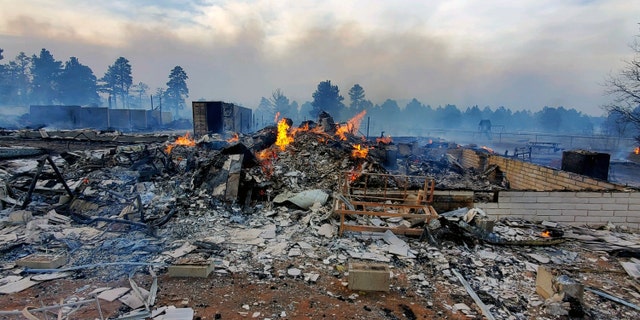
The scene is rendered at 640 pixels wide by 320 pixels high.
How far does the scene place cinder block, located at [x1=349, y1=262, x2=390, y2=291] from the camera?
4.54 meters

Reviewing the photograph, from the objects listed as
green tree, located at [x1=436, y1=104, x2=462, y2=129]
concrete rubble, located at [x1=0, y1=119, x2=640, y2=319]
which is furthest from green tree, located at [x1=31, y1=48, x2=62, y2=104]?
green tree, located at [x1=436, y1=104, x2=462, y2=129]

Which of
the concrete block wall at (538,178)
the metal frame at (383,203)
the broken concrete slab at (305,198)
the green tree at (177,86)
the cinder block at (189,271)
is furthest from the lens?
the green tree at (177,86)

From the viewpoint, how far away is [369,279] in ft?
15.0

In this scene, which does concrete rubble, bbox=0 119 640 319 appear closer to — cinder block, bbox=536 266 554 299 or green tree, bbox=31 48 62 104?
cinder block, bbox=536 266 554 299

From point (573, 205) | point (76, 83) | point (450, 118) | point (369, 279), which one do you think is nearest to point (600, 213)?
point (573, 205)

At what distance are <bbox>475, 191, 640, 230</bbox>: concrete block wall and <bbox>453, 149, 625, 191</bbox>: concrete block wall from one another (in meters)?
0.77

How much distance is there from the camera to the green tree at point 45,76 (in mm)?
60688

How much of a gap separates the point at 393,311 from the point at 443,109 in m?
134

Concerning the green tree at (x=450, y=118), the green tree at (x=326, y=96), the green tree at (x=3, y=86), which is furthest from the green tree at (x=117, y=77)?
the green tree at (x=450, y=118)

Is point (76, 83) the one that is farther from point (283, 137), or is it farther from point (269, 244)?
point (269, 244)

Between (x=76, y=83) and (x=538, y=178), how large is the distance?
79.7 meters

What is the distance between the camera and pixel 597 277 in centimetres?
521

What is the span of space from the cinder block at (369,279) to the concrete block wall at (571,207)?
176 inches

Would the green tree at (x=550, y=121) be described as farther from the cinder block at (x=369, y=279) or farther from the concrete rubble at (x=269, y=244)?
the cinder block at (x=369, y=279)
